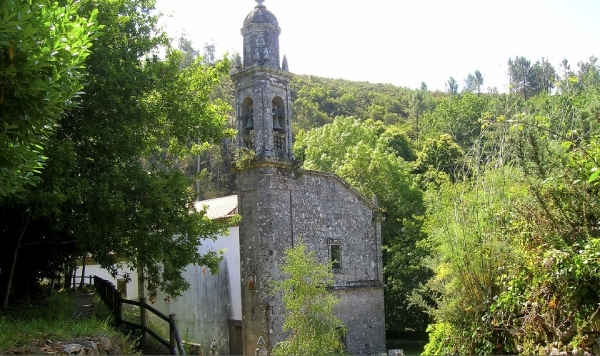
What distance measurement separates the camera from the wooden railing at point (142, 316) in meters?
12.0

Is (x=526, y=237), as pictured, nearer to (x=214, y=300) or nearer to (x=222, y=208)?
(x=214, y=300)

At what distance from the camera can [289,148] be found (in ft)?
64.8

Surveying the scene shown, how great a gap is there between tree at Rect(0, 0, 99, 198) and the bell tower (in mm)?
12087

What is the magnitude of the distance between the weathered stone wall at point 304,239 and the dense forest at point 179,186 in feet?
11.6

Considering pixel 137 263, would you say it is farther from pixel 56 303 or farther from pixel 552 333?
pixel 552 333

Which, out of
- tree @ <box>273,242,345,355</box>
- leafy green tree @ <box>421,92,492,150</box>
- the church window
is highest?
leafy green tree @ <box>421,92,492,150</box>

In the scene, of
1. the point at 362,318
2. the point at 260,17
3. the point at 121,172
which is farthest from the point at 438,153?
the point at 121,172

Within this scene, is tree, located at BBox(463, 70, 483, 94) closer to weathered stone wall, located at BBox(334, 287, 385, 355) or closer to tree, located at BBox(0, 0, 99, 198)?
weathered stone wall, located at BBox(334, 287, 385, 355)

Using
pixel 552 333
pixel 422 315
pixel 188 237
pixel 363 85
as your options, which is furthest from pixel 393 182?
pixel 363 85

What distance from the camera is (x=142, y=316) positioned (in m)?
12.8

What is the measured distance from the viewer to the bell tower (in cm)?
1897

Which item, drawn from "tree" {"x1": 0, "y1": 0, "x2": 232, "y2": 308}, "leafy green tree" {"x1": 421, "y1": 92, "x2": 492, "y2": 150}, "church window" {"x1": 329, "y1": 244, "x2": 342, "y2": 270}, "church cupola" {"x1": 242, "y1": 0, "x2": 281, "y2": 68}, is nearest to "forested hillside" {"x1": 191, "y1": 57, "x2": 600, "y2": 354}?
"tree" {"x1": 0, "y1": 0, "x2": 232, "y2": 308}

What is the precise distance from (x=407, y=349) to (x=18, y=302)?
19229 millimetres

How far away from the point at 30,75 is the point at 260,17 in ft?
45.4
